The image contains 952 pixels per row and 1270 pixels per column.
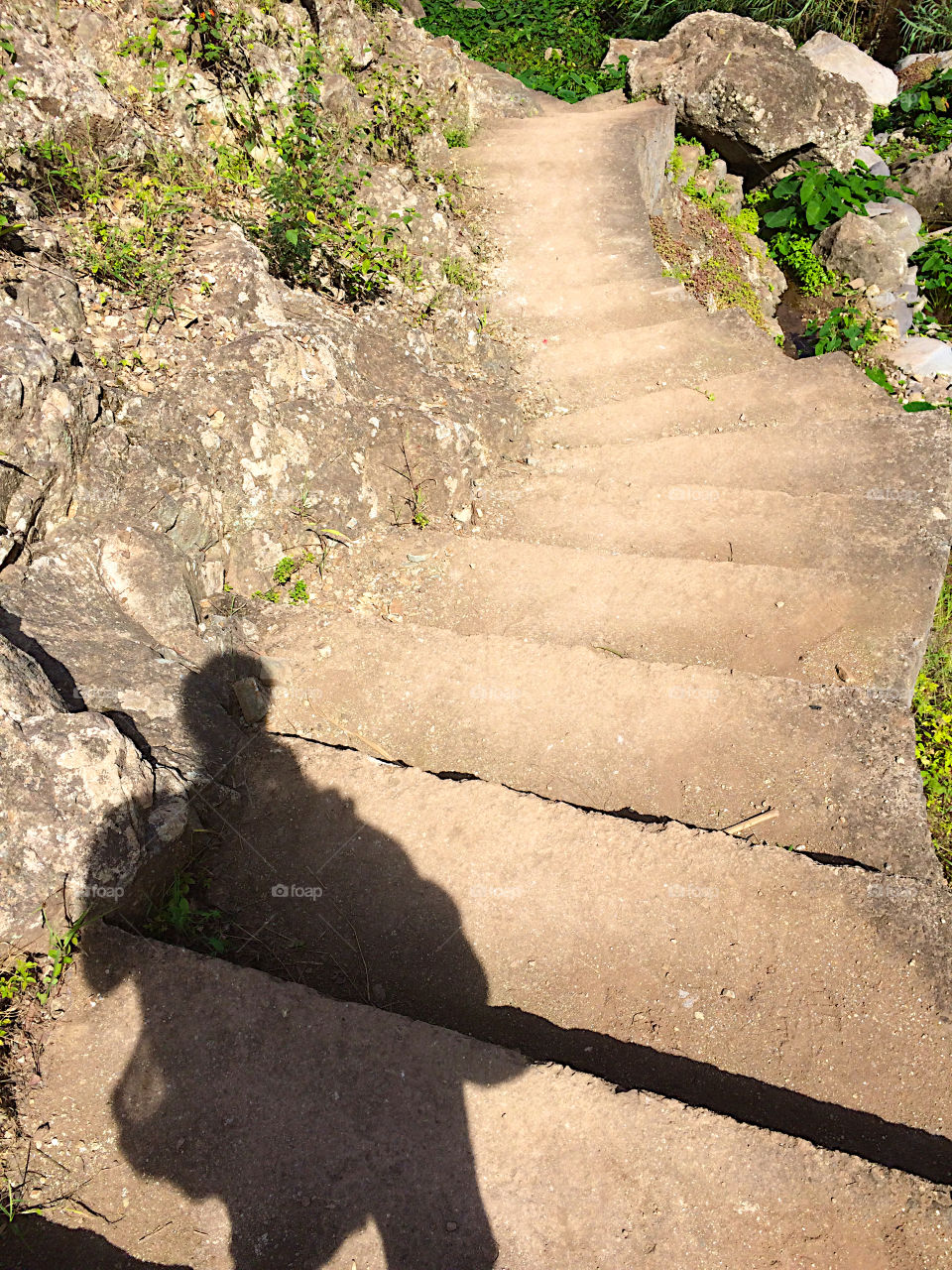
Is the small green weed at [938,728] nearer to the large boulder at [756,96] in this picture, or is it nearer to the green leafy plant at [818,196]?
the green leafy plant at [818,196]

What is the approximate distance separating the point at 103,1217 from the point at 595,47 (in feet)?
46.3

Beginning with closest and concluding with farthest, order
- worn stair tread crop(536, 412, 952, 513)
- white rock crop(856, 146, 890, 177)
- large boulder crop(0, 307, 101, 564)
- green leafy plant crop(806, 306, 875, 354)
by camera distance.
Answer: large boulder crop(0, 307, 101, 564) → worn stair tread crop(536, 412, 952, 513) → green leafy plant crop(806, 306, 875, 354) → white rock crop(856, 146, 890, 177)

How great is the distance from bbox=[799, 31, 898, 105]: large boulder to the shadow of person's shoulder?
14512 mm

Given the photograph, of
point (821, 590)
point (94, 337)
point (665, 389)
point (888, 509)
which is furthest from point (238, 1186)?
point (665, 389)

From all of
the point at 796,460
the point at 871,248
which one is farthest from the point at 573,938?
the point at 871,248

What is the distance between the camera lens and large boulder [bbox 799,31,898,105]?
11.5m

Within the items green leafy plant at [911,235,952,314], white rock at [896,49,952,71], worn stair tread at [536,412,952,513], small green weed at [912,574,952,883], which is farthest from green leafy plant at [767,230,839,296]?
small green weed at [912,574,952,883]

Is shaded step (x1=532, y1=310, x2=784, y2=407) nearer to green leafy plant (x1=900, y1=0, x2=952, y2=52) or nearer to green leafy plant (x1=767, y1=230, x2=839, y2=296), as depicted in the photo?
green leafy plant (x1=767, y1=230, x2=839, y2=296)

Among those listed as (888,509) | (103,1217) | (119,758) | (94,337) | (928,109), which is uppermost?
(928,109)

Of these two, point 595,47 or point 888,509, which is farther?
point 595,47

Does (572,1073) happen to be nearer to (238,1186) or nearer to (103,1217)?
(238,1186)

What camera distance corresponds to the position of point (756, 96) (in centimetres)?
926

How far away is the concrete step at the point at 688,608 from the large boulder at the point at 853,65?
35.7 ft

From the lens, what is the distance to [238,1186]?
2.31 meters
